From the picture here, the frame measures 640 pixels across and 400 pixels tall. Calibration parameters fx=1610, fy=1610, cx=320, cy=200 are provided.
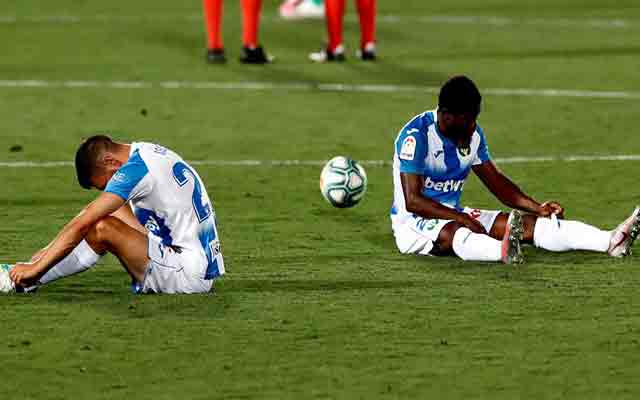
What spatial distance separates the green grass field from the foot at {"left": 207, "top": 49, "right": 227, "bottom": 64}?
137 mm

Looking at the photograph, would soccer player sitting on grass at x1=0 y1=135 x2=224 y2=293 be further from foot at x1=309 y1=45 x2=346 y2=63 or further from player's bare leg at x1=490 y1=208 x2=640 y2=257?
foot at x1=309 y1=45 x2=346 y2=63

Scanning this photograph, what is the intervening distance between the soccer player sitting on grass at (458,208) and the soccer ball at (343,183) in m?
0.80

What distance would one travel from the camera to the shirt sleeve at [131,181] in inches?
332

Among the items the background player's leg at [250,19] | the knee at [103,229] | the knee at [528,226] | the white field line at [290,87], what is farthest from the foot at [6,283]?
the background player's leg at [250,19]

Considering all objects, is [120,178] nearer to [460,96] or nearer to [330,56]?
[460,96]

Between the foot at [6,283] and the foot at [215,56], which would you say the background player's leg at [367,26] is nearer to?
the foot at [215,56]

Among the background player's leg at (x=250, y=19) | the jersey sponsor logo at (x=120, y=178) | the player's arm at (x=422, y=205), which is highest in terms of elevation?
the jersey sponsor logo at (x=120, y=178)

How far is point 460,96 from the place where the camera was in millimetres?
9461

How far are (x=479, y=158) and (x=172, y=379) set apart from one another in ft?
11.2

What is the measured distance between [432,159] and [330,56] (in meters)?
8.60

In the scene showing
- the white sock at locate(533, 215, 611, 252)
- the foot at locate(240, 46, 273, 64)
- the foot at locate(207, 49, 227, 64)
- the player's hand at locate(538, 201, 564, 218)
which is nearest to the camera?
the white sock at locate(533, 215, 611, 252)

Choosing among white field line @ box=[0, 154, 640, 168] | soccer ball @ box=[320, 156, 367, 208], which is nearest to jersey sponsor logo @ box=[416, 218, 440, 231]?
soccer ball @ box=[320, 156, 367, 208]

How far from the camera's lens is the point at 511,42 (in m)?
19.8

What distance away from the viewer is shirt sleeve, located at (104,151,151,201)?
8.43 meters
